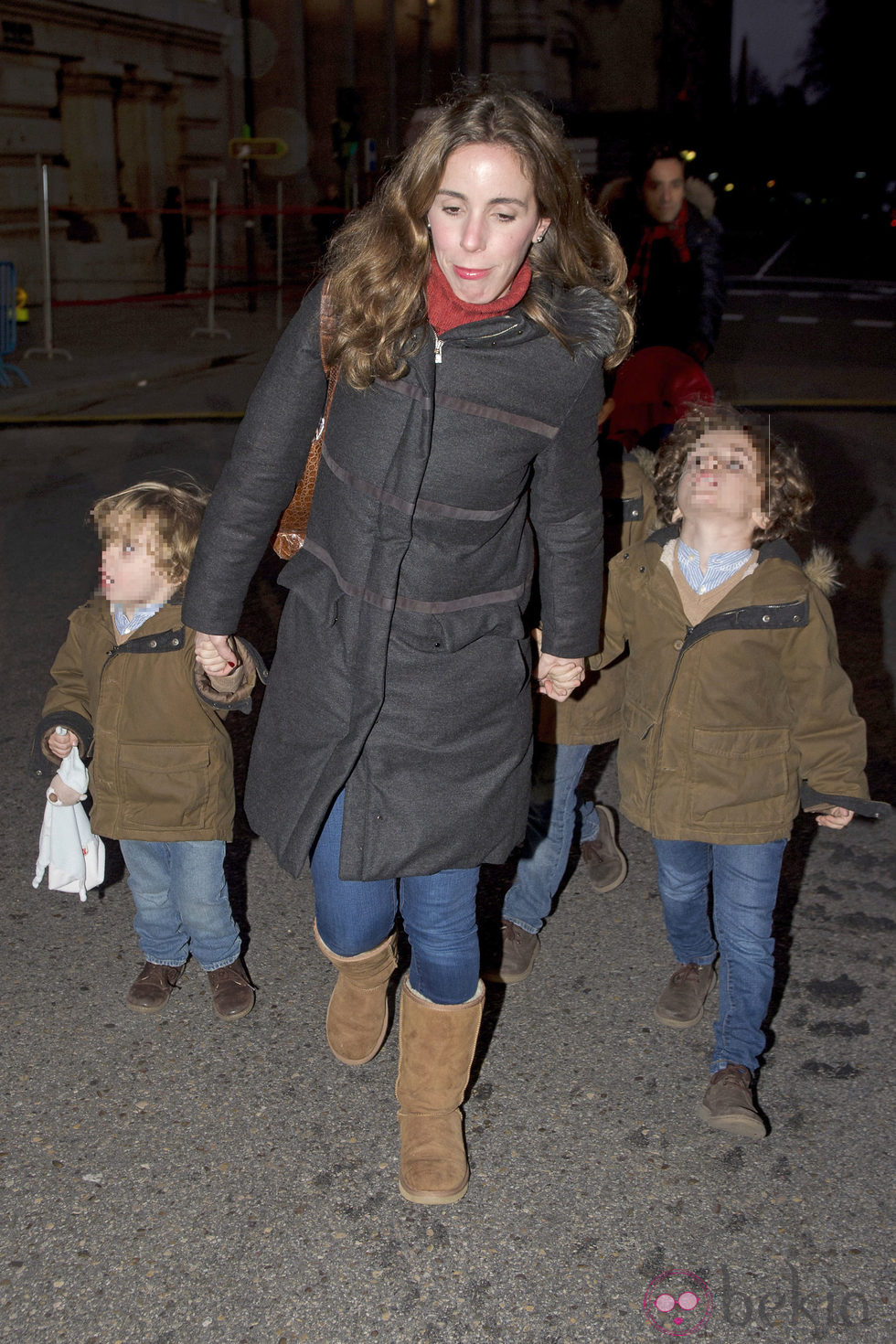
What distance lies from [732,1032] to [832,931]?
0.90 meters

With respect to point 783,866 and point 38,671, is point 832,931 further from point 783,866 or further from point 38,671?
point 38,671

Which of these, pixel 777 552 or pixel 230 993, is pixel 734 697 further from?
pixel 230 993

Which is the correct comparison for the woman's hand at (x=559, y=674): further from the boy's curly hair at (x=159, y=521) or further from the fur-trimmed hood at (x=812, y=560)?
the boy's curly hair at (x=159, y=521)

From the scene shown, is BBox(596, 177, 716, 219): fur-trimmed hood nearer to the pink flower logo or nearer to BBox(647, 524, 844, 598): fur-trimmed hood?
BBox(647, 524, 844, 598): fur-trimmed hood

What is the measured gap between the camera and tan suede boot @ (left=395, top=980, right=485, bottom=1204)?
271 centimetres

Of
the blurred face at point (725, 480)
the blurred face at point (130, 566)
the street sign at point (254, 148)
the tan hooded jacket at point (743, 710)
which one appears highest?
the street sign at point (254, 148)

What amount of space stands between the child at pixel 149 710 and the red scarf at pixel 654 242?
2.54 metres

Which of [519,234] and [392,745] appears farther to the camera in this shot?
[392,745]

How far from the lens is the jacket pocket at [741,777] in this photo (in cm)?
285

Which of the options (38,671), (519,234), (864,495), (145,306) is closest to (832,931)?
(519,234)

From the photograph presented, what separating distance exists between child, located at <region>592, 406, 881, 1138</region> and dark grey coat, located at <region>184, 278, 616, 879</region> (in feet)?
1.07

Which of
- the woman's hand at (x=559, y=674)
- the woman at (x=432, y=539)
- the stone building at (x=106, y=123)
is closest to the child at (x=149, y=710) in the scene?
the woman at (x=432, y=539)

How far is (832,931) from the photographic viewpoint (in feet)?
12.4

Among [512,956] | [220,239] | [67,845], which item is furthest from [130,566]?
[220,239]
